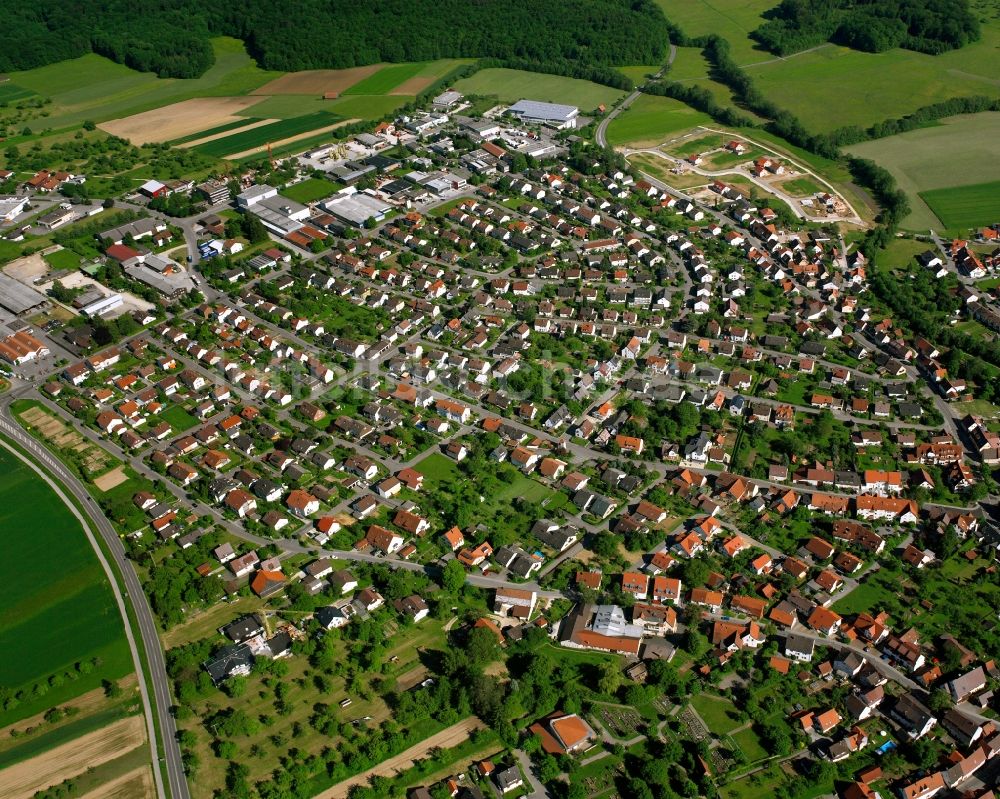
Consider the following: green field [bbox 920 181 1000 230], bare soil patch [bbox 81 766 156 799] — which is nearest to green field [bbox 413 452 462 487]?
bare soil patch [bbox 81 766 156 799]

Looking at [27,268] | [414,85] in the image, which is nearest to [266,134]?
[414,85]

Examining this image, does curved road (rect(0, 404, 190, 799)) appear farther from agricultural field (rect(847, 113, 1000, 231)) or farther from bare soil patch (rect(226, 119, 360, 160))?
agricultural field (rect(847, 113, 1000, 231))

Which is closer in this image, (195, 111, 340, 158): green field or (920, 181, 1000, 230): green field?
(920, 181, 1000, 230): green field

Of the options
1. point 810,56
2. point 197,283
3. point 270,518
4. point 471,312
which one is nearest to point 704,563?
point 270,518

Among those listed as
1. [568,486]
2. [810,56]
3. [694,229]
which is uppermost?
[810,56]

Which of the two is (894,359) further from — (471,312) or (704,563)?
(471,312)

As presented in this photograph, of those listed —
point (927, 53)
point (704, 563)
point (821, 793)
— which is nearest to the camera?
point (821, 793)

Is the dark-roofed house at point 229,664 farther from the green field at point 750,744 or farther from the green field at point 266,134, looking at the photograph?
the green field at point 266,134
